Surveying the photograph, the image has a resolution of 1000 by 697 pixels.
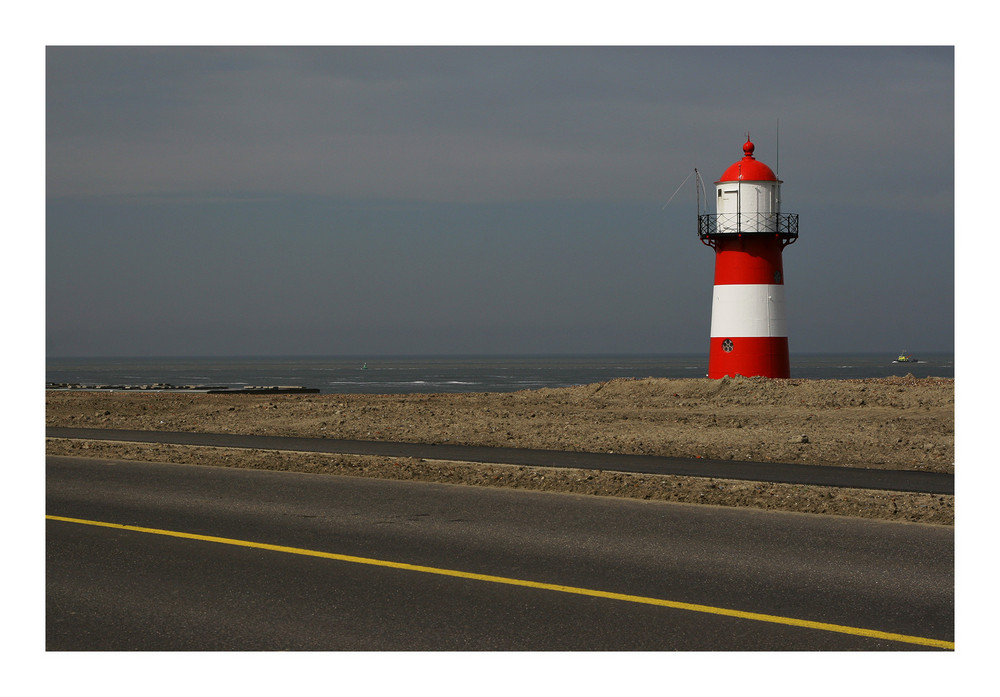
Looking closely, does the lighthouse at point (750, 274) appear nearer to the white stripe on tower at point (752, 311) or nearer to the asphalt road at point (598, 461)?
the white stripe on tower at point (752, 311)

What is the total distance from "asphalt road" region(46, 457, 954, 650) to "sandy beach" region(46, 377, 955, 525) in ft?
3.90

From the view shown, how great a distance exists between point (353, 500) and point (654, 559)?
4.15 metres

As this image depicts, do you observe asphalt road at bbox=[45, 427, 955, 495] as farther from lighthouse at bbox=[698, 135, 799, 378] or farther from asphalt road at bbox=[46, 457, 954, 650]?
lighthouse at bbox=[698, 135, 799, 378]

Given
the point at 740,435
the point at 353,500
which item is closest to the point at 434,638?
the point at 353,500

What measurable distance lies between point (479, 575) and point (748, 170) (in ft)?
81.9

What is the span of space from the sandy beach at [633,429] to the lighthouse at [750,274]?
7.12 feet

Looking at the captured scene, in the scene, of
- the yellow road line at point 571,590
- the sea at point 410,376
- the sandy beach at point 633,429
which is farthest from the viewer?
the sea at point 410,376

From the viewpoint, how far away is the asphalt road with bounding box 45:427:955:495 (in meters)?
12.0

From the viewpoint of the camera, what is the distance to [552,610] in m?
6.84

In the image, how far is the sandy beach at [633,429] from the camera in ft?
39.2

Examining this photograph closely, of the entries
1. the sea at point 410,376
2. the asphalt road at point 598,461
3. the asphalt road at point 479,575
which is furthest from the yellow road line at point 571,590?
the sea at point 410,376

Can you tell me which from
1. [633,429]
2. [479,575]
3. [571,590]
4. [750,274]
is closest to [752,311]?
[750,274]

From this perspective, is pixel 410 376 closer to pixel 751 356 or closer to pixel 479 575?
pixel 751 356

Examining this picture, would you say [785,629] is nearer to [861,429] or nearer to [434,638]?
[434,638]
